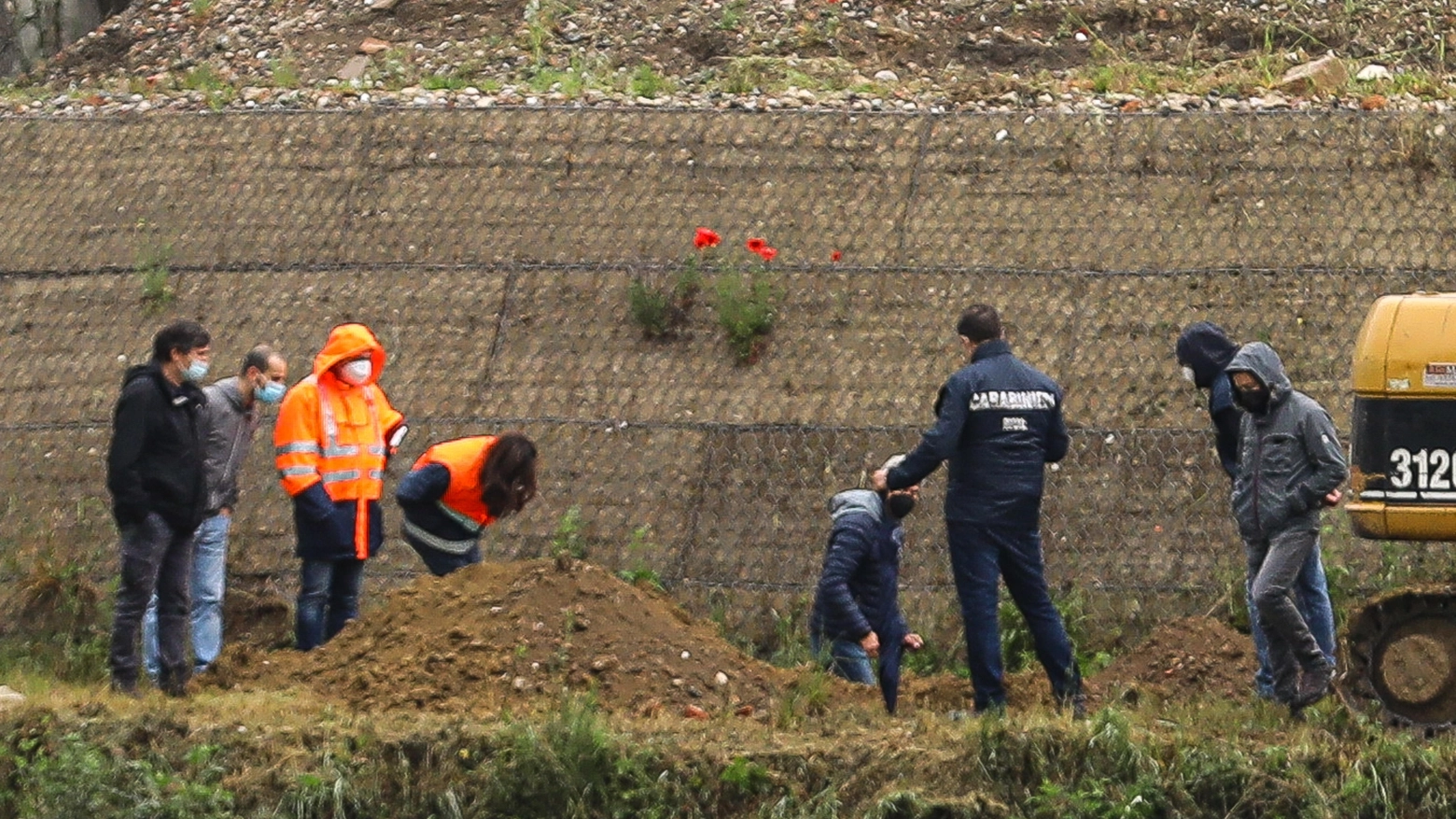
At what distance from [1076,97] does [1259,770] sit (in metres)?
7.64

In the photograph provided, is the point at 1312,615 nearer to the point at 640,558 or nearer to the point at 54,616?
the point at 640,558

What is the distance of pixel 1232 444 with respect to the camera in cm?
998

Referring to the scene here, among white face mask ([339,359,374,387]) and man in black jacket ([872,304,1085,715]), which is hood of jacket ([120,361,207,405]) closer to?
→ white face mask ([339,359,374,387])

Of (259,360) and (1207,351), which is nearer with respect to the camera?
(1207,351)

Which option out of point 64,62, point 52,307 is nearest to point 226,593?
point 52,307

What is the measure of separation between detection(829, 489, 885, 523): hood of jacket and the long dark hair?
146 cm

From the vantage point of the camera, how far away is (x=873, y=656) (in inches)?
380

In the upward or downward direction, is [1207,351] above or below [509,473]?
above

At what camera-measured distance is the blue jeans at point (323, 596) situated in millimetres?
10758

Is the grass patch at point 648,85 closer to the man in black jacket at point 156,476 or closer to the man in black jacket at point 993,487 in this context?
the man in black jacket at point 156,476

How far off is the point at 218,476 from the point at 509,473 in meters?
1.61

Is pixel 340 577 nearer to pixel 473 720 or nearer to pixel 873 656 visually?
pixel 473 720

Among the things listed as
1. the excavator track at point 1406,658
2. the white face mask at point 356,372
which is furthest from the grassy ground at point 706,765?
the white face mask at point 356,372

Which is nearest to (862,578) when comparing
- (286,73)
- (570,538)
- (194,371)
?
(194,371)
